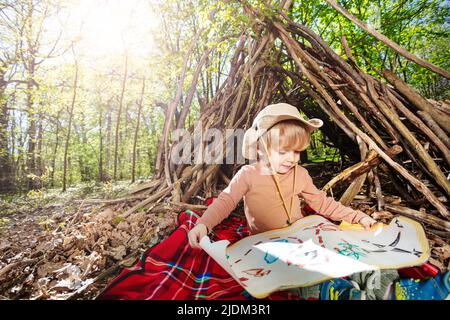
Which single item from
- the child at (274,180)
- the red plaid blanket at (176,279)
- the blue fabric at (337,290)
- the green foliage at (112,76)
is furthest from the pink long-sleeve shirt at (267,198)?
the green foliage at (112,76)

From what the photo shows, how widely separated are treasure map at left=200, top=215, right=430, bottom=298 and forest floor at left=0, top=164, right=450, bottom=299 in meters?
0.15

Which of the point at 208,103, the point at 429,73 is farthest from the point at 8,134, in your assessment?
the point at 429,73

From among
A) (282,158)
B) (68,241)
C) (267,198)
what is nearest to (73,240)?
(68,241)

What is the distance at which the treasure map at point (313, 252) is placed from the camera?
660 mm

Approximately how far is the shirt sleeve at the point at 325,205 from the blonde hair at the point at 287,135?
14 cm

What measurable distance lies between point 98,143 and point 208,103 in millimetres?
754

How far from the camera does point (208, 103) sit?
1.66 metres

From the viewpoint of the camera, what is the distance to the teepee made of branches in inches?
46.7

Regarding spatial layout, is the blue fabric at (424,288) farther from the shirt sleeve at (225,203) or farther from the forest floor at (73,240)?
the shirt sleeve at (225,203)

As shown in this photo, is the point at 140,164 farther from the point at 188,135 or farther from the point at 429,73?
the point at 429,73

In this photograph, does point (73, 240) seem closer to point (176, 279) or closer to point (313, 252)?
point (176, 279)

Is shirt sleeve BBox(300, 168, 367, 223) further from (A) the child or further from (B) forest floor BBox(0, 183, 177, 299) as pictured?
(B) forest floor BBox(0, 183, 177, 299)

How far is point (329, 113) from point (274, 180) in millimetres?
687

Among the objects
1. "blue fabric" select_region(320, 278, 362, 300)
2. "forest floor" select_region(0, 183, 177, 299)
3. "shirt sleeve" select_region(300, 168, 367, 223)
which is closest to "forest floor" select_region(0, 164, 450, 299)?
"forest floor" select_region(0, 183, 177, 299)
